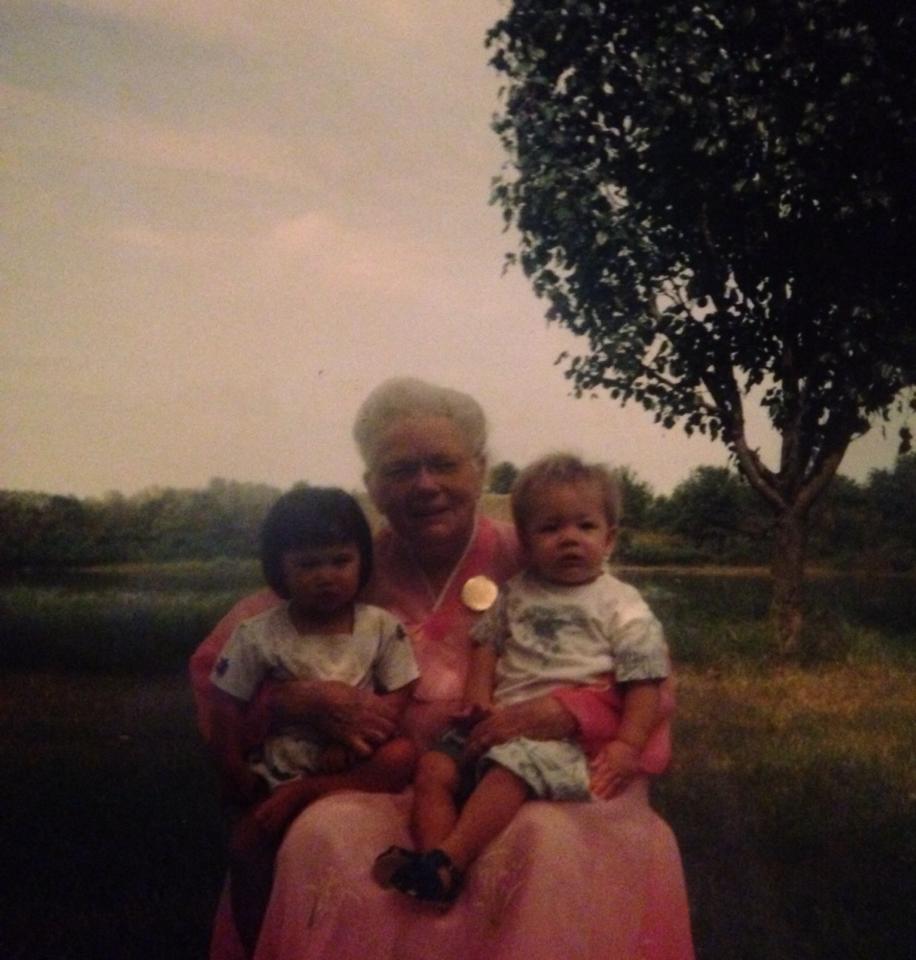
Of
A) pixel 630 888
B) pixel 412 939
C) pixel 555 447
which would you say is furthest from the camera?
pixel 555 447

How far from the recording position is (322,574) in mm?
1505

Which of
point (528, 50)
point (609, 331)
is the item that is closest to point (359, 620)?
point (609, 331)

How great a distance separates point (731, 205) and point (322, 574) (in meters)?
0.96

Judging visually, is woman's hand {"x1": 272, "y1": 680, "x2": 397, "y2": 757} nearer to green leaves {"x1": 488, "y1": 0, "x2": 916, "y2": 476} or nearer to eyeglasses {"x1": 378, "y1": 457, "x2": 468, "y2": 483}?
eyeglasses {"x1": 378, "y1": 457, "x2": 468, "y2": 483}

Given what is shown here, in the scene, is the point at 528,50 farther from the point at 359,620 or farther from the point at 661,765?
the point at 661,765

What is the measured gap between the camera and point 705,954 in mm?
1783

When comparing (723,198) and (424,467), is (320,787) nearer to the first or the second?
(424,467)

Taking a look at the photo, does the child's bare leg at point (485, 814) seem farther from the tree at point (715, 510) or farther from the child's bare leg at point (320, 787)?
the tree at point (715, 510)

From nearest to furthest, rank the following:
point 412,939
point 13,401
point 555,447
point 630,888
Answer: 1. point 412,939
2. point 630,888
3. point 555,447
4. point 13,401

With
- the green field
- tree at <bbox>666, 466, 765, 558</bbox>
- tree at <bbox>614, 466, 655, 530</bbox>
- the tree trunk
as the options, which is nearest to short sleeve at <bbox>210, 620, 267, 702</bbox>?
the green field

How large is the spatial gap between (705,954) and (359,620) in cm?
82

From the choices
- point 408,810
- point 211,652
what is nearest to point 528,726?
point 408,810

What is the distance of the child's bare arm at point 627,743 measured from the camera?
1.48 metres

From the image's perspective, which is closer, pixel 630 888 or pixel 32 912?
pixel 630 888
